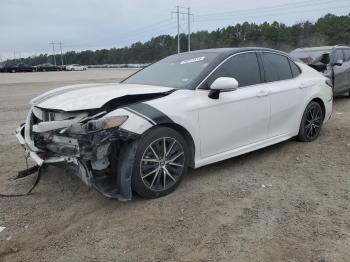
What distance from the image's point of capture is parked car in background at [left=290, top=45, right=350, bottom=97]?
9648mm

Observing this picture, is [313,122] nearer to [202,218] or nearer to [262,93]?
[262,93]

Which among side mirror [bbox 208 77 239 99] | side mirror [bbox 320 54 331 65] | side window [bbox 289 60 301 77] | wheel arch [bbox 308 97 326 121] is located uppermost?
side mirror [bbox 320 54 331 65]

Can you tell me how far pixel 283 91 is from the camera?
17.5ft

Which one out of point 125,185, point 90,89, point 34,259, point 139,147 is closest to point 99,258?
point 34,259

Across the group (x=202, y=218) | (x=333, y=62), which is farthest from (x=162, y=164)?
(x=333, y=62)

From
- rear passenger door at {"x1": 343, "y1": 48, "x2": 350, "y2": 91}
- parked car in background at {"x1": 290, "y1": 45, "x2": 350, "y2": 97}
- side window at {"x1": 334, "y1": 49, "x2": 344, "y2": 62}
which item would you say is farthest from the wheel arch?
rear passenger door at {"x1": 343, "y1": 48, "x2": 350, "y2": 91}

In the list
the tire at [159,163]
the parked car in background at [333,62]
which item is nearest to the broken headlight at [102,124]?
the tire at [159,163]

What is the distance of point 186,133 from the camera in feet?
13.8

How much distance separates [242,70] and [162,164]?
5.90ft

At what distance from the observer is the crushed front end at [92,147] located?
358cm

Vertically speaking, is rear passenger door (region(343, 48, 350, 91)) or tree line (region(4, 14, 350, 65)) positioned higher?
tree line (region(4, 14, 350, 65))

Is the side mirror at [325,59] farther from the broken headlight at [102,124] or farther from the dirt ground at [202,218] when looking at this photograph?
the broken headlight at [102,124]

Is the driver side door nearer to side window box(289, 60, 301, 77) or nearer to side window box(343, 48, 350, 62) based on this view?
A: side window box(289, 60, 301, 77)

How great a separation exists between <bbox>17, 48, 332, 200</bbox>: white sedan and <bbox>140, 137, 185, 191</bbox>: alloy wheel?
0.01 m
